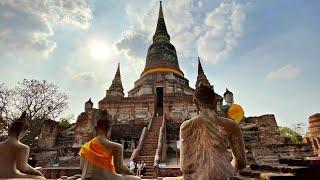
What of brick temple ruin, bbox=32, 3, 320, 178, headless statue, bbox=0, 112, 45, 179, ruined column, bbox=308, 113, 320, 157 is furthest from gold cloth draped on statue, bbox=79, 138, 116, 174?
ruined column, bbox=308, 113, 320, 157

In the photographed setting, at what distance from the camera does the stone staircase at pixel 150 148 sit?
1312cm

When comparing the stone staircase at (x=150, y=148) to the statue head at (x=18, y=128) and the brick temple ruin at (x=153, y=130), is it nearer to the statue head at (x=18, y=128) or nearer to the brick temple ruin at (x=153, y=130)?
the brick temple ruin at (x=153, y=130)

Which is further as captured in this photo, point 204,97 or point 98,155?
point 98,155

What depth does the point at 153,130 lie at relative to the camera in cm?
1973

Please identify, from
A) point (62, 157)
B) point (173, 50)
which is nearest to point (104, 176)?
point (62, 157)

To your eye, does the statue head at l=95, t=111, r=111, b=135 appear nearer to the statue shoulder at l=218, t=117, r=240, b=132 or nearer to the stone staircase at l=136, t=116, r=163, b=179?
the statue shoulder at l=218, t=117, r=240, b=132

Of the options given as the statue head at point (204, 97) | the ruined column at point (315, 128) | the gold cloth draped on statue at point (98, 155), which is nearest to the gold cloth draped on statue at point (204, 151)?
the statue head at point (204, 97)

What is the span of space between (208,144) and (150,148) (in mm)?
13424

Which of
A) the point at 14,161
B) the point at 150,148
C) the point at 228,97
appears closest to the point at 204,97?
the point at 14,161

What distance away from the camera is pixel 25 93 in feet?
78.1

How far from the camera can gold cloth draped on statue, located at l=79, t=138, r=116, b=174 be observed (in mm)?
3723

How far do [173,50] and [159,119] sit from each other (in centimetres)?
1462

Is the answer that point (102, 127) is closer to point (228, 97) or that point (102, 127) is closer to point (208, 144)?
point (208, 144)

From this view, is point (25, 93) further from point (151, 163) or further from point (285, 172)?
point (285, 172)
